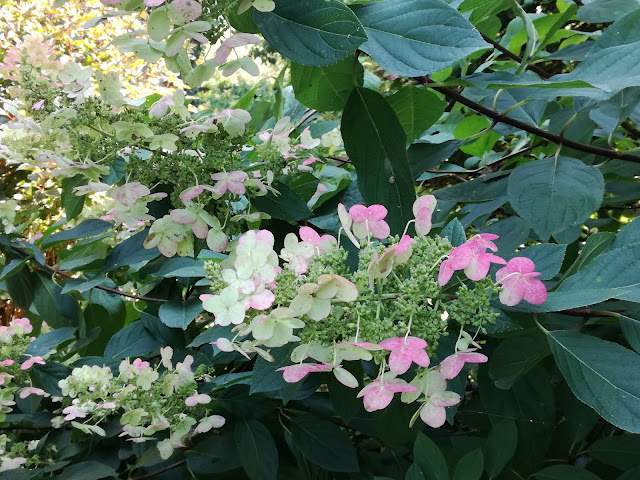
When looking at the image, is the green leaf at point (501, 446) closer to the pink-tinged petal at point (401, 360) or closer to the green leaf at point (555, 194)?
the green leaf at point (555, 194)

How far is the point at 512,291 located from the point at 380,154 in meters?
0.25

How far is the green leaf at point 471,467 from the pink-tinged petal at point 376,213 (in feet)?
1.14

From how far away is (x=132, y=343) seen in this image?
3.39ft

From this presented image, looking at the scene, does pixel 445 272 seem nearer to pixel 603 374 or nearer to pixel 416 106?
pixel 603 374

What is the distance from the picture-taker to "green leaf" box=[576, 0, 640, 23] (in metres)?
0.85

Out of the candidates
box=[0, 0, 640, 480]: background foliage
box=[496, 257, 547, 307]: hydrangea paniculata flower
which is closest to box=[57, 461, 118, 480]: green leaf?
box=[0, 0, 640, 480]: background foliage

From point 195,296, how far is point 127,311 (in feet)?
1.22

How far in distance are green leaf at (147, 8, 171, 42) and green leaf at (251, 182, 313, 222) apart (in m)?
0.25

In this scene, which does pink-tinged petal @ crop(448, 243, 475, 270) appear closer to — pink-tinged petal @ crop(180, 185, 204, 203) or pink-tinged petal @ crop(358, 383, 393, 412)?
pink-tinged petal @ crop(358, 383, 393, 412)

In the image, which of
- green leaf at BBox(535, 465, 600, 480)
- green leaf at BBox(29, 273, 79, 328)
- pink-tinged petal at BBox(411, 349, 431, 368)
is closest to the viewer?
pink-tinged petal at BBox(411, 349, 431, 368)

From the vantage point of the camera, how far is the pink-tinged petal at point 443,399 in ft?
1.52

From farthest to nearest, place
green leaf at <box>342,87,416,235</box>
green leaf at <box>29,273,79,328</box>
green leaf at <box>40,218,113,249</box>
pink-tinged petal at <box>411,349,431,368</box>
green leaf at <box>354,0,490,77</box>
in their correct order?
green leaf at <box>29,273,79,328</box>, green leaf at <box>40,218,113,249</box>, green leaf at <box>342,87,416,235</box>, green leaf at <box>354,0,490,77</box>, pink-tinged petal at <box>411,349,431,368</box>

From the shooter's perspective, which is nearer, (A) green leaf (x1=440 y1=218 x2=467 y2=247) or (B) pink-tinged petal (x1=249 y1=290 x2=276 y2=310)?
(B) pink-tinged petal (x1=249 y1=290 x2=276 y2=310)

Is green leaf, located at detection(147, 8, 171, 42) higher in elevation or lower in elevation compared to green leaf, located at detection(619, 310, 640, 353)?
Result: higher
